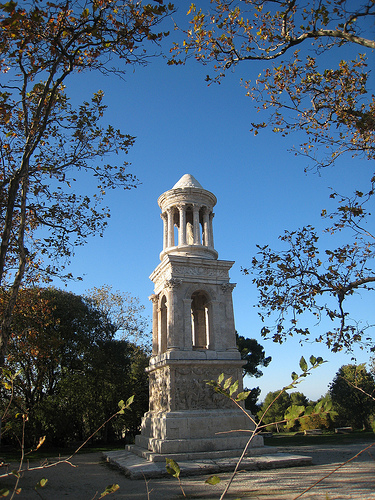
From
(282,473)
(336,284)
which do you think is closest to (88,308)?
(282,473)

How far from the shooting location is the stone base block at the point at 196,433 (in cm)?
1295

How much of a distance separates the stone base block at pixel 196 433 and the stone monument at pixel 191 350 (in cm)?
3

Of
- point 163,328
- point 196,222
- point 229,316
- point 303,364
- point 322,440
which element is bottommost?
point 322,440

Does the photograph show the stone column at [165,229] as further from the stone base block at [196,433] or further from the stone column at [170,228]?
the stone base block at [196,433]

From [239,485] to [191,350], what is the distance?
631 cm

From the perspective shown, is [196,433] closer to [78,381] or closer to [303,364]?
[303,364]

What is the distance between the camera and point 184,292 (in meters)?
16.1

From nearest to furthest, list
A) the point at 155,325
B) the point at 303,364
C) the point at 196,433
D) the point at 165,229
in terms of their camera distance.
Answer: the point at 303,364, the point at 196,433, the point at 155,325, the point at 165,229

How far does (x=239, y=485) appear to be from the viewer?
916 centimetres

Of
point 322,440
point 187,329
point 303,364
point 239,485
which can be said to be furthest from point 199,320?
point 303,364

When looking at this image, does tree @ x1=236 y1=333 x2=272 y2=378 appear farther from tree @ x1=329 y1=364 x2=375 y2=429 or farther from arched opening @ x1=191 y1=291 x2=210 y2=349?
arched opening @ x1=191 y1=291 x2=210 y2=349

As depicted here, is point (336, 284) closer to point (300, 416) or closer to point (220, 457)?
point (300, 416)

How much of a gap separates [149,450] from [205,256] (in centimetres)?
825

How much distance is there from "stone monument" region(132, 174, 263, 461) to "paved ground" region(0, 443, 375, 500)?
7.54ft
